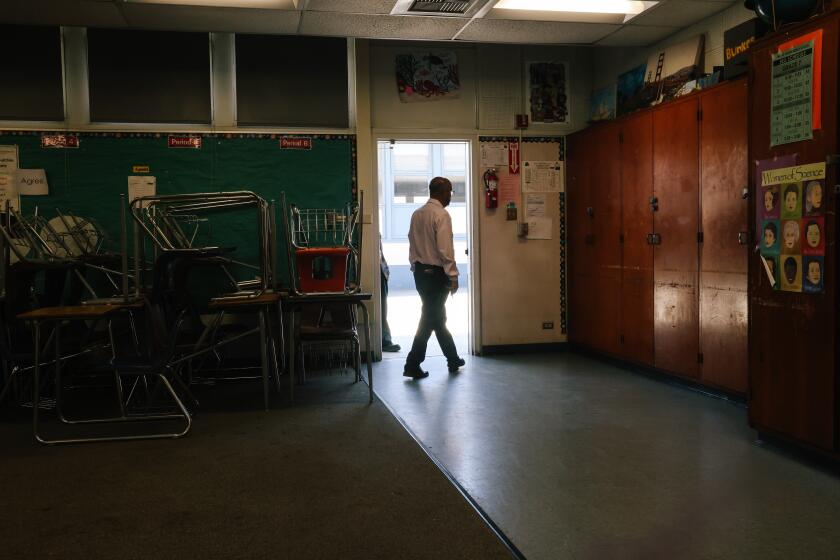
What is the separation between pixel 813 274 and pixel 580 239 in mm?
3154

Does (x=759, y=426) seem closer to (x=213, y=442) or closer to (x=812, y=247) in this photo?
(x=812, y=247)

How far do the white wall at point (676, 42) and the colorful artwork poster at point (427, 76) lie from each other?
131 cm

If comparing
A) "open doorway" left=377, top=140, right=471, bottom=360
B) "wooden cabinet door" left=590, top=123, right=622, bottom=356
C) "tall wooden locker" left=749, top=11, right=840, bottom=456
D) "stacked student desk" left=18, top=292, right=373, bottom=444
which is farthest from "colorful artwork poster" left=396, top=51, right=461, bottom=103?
"open doorway" left=377, top=140, right=471, bottom=360

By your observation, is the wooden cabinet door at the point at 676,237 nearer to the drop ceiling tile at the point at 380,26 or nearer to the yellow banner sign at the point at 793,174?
the yellow banner sign at the point at 793,174

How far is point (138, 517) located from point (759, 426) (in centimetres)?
292

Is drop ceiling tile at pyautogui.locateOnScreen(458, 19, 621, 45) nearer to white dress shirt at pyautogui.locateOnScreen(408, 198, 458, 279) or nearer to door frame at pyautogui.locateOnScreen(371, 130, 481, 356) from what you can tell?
door frame at pyautogui.locateOnScreen(371, 130, 481, 356)

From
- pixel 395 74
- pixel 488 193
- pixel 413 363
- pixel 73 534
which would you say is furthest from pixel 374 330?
pixel 73 534

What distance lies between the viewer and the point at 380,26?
5094 millimetres

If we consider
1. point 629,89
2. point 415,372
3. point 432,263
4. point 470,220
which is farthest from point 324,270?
point 629,89

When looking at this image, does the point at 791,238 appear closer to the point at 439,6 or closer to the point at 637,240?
the point at 637,240

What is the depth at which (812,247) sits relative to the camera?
3.12 meters

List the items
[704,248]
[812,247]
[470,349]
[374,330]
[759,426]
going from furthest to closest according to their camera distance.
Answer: [470,349]
[374,330]
[704,248]
[759,426]
[812,247]

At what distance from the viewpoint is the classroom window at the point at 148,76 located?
217 inches

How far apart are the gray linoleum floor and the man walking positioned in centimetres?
45
